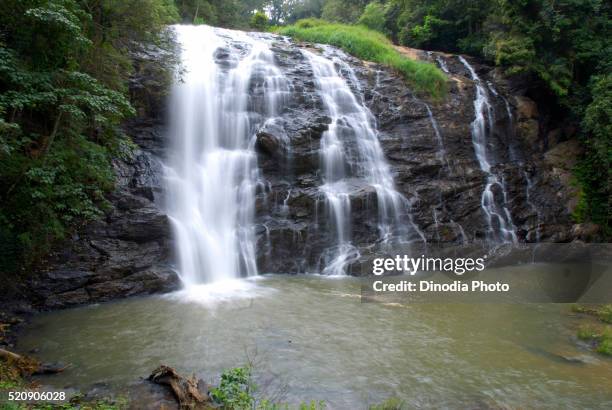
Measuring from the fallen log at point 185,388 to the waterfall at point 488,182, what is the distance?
467 inches

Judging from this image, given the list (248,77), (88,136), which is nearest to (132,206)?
(88,136)

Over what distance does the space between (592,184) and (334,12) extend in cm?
2307

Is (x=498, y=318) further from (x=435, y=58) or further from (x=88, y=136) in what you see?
(x=435, y=58)

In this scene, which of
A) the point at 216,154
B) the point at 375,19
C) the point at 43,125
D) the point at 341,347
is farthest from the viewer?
the point at 375,19

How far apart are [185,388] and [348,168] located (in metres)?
9.96

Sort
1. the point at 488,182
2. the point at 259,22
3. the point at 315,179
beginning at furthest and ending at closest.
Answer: the point at 259,22, the point at 488,182, the point at 315,179

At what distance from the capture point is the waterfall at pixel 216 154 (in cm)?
1152

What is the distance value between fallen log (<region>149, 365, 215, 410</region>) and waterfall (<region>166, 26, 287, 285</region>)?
5.05 m

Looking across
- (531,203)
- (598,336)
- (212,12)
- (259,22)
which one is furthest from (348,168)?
(259,22)

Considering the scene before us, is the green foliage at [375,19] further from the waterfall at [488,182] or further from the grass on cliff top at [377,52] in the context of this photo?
the waterfall at [488,182]

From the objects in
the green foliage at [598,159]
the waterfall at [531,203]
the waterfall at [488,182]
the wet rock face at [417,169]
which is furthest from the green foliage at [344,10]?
the waterfall at [531,203]

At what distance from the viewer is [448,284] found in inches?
450

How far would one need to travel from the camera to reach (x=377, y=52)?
19.3m

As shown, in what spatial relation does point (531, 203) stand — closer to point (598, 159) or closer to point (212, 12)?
point (598, 159)
